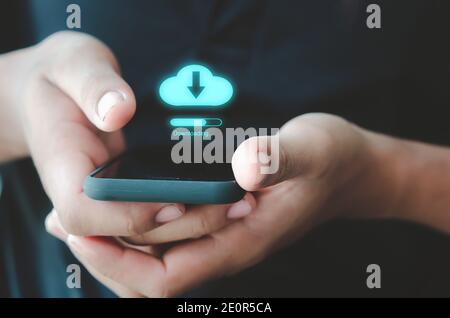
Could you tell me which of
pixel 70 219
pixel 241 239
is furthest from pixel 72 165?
pixel 241 239

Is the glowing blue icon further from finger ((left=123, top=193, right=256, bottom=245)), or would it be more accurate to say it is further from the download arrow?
finger ((left=123, top=193, right=256, bottom=245))

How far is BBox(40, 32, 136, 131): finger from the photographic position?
0.33m

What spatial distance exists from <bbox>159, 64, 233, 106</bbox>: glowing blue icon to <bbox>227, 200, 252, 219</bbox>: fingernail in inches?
4.1

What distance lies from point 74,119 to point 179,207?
143mm

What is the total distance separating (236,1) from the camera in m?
0.44

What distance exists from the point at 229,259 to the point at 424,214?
0.75 feet

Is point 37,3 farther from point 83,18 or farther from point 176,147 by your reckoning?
point 176,147

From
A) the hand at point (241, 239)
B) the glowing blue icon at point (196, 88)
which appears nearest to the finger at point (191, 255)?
the hand at point (241, 239)

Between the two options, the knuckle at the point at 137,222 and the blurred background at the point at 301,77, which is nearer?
the knuckle at the point at 137,222

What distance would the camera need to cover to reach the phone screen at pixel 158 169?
32 centimetres

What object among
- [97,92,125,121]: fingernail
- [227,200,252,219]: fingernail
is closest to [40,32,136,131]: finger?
[97,92,125,121]: fingernail

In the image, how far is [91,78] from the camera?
0.37 m

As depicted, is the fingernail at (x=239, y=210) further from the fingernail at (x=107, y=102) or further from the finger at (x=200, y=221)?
the fingernail at (x=107, y=102)

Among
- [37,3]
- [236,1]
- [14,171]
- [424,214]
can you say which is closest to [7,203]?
[14,171]
